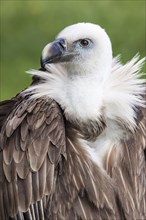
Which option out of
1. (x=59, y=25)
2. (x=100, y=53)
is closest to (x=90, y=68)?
(x=100, y=53)

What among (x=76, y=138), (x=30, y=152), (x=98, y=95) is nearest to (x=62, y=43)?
(x=98, y=95)

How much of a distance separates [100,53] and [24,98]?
1.62 ft

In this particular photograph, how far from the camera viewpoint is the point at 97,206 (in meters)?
6.36

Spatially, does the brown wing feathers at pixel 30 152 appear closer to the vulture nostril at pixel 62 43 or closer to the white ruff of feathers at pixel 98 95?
the white ruff of feathers at pixel 98 95

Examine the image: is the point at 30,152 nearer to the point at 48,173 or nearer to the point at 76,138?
the point at 48,173

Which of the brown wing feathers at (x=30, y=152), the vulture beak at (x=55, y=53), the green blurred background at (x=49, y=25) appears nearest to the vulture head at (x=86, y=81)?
the vulture beak at (x=55, y=53)

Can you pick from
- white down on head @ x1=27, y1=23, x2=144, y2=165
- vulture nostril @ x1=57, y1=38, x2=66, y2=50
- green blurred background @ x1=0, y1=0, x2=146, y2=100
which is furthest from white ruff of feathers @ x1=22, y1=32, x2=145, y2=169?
green blurred background @ x1=0, y1=0, x2=146, y2=100

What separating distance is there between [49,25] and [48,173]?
619 cm

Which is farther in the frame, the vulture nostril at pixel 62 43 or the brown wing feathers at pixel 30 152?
the vulture nostril at pixel 62 43

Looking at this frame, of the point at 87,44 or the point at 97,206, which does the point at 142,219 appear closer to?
the point at 97,206

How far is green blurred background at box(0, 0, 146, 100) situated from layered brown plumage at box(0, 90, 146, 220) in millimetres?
4661

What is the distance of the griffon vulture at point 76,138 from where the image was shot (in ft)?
20.5

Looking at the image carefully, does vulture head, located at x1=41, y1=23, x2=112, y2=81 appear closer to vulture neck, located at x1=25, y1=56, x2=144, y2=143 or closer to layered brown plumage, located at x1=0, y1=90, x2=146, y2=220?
vulture neck, located at x1=25, y1=56, x2=144, y2=143

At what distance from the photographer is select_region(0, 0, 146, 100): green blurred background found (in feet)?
37.7
